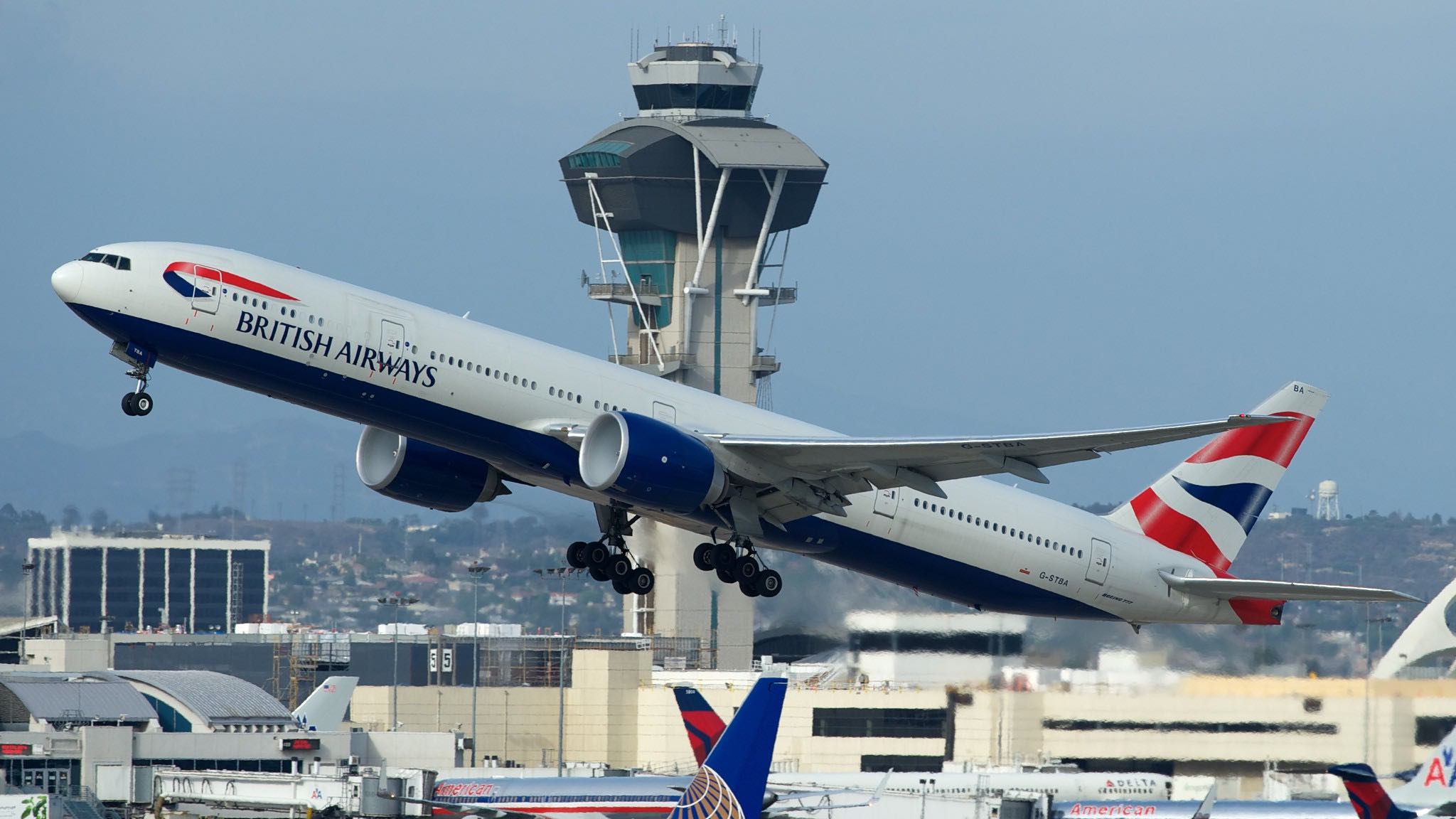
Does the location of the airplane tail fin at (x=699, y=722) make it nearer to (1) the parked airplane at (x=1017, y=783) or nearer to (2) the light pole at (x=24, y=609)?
(1) the parked airplane at (x=1017, y=783)

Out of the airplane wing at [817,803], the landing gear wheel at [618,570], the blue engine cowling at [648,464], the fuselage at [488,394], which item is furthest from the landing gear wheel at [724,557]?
the airplane wing at [817,803]

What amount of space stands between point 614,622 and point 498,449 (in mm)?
60904

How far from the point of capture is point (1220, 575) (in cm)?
4122

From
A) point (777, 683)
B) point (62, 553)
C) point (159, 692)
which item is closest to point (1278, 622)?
point (777, 683)

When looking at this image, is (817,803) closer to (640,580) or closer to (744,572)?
(640,580)

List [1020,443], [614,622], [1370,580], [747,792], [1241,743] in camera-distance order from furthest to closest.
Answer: [1370,580] < [614,622] < [1241,743] < [1020,443] < [747,792]

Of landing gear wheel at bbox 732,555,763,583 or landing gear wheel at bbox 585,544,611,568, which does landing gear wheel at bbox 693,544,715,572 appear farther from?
landing gear wheel at bbox 585,544,611,568

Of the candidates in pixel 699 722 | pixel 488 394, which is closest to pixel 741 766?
pixel 488 394

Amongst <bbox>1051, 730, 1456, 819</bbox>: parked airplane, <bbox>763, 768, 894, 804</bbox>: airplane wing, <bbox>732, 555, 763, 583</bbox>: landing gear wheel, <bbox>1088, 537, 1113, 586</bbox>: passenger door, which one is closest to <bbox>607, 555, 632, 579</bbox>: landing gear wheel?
<bbox>732, 555, 763, 583</bbox>: landing gear wheel

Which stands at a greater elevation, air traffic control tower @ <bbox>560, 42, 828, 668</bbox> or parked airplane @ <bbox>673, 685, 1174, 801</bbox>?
air traffic control tower @ <bbox>560, 42, 828, 668</bbox>

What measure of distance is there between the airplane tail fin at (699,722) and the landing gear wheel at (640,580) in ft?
19.4

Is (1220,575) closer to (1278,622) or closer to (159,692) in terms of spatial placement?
(1278,622)

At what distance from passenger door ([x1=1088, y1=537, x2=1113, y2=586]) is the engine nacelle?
35.0ft

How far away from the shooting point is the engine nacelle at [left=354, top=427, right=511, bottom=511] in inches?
1480
